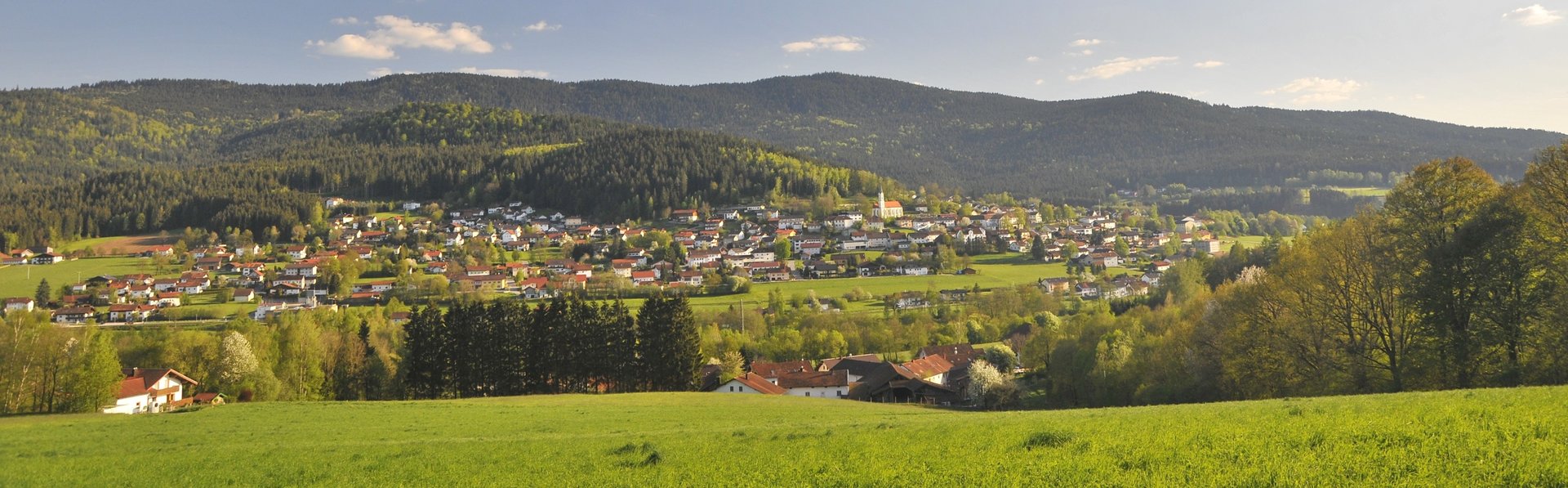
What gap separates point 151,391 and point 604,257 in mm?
86462

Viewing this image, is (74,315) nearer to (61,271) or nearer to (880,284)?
(61,271)

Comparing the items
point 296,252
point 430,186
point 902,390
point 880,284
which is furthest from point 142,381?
point 430,186

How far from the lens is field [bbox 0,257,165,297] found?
100188 millimetres

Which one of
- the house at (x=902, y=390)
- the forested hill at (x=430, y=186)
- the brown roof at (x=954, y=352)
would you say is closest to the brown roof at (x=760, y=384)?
the house at (x=902, y=390)

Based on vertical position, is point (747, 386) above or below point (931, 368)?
above

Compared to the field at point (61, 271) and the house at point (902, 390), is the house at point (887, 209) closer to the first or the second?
the house at point (902, 390)

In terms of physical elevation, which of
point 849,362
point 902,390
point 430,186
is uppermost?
point 430,186

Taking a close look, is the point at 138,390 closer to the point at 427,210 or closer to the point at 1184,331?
the point at 1184,331

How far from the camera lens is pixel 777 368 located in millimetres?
66438

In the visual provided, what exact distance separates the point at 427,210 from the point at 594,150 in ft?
136

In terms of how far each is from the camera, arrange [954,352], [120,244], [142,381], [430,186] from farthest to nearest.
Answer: [430,186] → [120,244] → [954,352] → [142,381]

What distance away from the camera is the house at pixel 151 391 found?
4388 centimetres

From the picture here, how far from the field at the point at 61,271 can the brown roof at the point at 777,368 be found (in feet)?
280

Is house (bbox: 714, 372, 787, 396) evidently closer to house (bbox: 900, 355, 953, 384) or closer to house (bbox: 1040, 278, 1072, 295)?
house (bbox: 900, 355, 953, 384)
